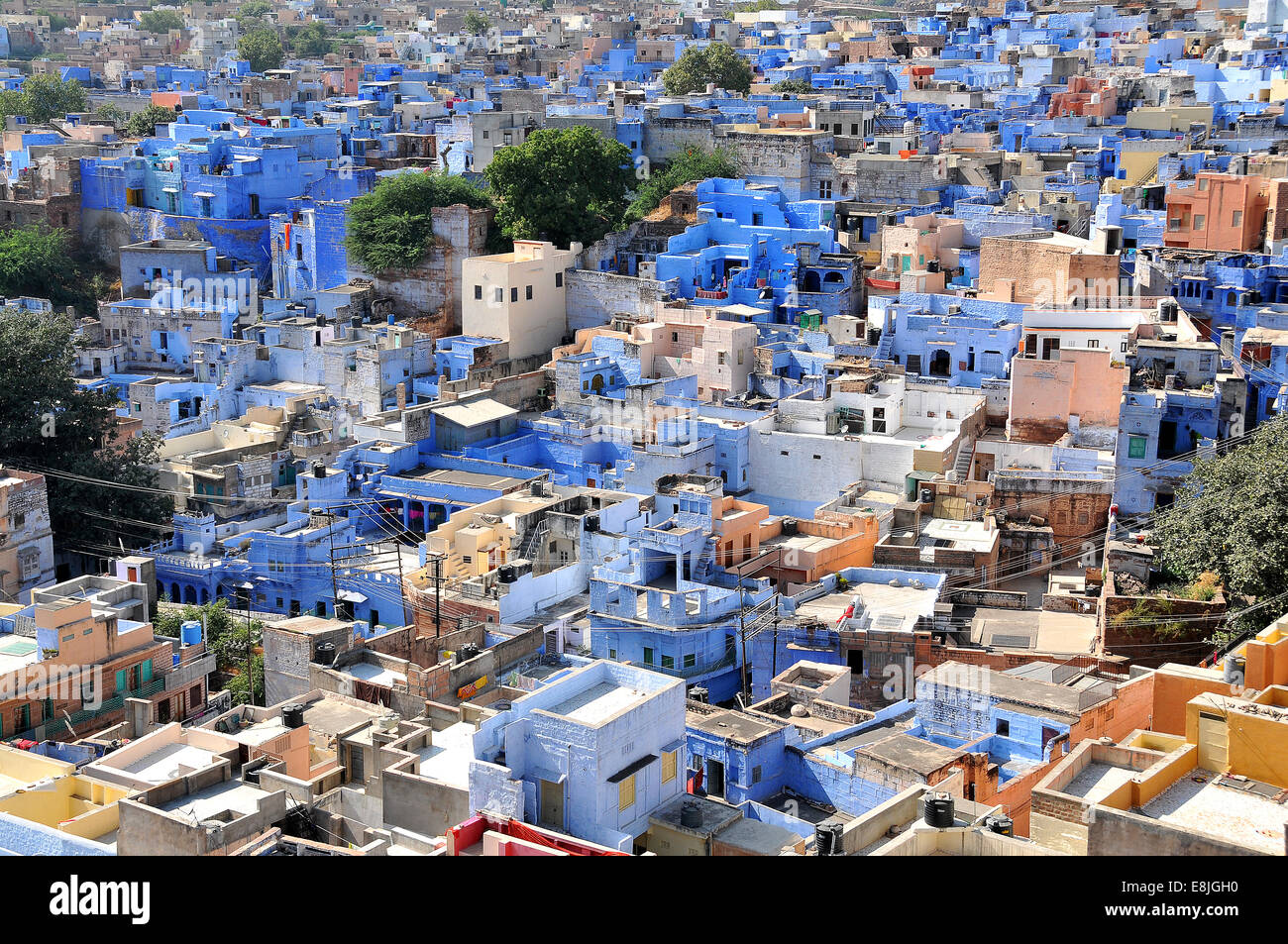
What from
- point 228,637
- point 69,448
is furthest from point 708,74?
point 228,637

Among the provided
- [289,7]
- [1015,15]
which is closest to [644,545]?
[1015,15]

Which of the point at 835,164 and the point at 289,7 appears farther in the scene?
the point at 289,7

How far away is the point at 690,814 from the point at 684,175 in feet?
74.3

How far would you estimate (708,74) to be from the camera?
47062 millimetres

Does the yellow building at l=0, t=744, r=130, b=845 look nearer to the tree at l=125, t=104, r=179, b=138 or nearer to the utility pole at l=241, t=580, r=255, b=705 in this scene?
the utility pole at l=241, t=580, r=255, b=705

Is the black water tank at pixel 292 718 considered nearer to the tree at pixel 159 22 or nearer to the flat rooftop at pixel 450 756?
the flat rooftop at pixel 450 756

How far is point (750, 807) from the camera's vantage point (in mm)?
13047

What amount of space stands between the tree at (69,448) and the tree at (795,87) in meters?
25.8

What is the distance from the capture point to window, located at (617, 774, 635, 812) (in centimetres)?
1155

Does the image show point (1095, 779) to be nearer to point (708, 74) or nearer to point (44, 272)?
point (44, 272)

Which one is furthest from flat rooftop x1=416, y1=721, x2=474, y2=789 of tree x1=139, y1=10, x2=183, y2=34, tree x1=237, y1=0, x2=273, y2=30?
tree x1=139, y1=10, x2=183, y2=34

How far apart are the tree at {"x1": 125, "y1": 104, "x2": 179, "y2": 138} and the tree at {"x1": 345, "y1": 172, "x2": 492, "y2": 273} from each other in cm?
1543

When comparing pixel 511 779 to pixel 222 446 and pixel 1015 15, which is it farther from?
pixel 1015 15

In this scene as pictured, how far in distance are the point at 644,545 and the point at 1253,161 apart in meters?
16.5
